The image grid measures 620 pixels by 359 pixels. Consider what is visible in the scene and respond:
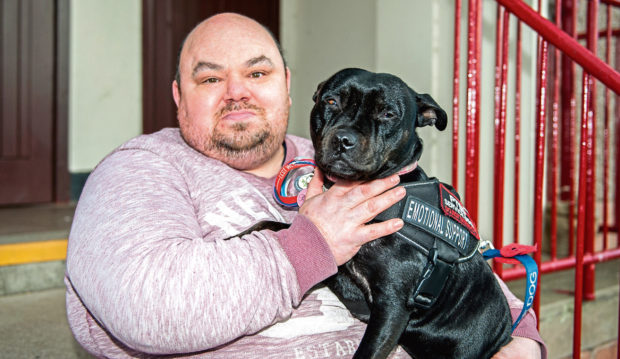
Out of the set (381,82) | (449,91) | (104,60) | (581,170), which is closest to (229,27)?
(381,82)

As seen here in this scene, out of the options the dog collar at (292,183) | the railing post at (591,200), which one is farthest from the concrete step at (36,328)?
the railing post at (591,200)

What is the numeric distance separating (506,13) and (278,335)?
1740 mm

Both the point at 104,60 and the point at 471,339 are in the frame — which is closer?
the point at 471,339

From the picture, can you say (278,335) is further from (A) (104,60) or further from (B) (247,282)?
(A) (104,60)

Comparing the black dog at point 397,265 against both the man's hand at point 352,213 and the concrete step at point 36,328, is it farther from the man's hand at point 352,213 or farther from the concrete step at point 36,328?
the concrete step at point 36,328

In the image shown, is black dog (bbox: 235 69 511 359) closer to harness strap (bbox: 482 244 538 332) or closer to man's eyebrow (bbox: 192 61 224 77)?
harness strap (bbox: 482 244 538 332)

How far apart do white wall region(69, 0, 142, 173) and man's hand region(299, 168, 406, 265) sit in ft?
11.2

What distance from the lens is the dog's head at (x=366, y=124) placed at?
1.63 m

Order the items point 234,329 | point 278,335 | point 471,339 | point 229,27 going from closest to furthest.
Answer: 1. point 234,329
2. point 278,335
3. point 471,339
4. point 229,27

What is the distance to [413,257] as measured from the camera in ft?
5.27

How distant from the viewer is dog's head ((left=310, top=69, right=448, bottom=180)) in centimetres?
163

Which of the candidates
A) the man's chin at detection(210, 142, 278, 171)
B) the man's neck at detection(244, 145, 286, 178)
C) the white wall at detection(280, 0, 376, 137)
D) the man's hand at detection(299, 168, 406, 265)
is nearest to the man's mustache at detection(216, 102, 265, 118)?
the man's chin at detection(210, 142, 278, 171)

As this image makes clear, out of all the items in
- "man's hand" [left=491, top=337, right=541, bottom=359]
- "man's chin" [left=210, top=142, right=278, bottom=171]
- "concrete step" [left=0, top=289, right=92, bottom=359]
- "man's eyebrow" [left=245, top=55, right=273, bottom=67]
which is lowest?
"concrete step" [left=0, top=289, right=92, bottom=359]

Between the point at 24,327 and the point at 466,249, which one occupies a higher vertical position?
the point at 466,249
